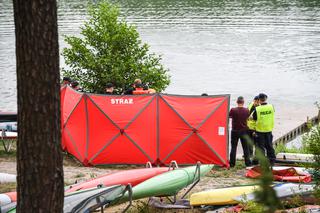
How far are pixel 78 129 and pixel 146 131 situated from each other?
5.45 feet

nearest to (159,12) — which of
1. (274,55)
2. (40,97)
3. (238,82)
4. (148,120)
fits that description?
(274,55)

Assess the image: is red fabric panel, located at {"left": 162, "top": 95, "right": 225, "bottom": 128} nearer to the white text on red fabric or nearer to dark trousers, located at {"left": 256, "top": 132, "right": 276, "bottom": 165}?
the white text on red fabric

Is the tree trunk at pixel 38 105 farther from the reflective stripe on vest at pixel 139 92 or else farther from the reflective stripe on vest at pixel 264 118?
the reflective stripe on vest at pixel 139 92

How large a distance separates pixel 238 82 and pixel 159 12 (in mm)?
23173

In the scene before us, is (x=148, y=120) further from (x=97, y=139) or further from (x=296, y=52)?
(x=296, y=52)

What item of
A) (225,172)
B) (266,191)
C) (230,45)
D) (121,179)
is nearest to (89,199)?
(121,179)

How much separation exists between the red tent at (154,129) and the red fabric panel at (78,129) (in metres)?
0.05

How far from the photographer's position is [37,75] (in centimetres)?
590

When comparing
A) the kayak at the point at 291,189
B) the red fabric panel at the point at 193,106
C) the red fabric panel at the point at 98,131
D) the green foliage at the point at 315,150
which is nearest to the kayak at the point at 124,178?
the kayak at the point at 291,189

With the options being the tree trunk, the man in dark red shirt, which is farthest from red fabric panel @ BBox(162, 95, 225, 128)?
the tree trunk

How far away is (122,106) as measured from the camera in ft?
49.8

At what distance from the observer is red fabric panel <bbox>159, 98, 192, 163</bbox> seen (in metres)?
15.1

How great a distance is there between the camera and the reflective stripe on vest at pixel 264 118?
14.6 m

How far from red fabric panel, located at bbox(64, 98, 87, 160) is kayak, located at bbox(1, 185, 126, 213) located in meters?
5.78
